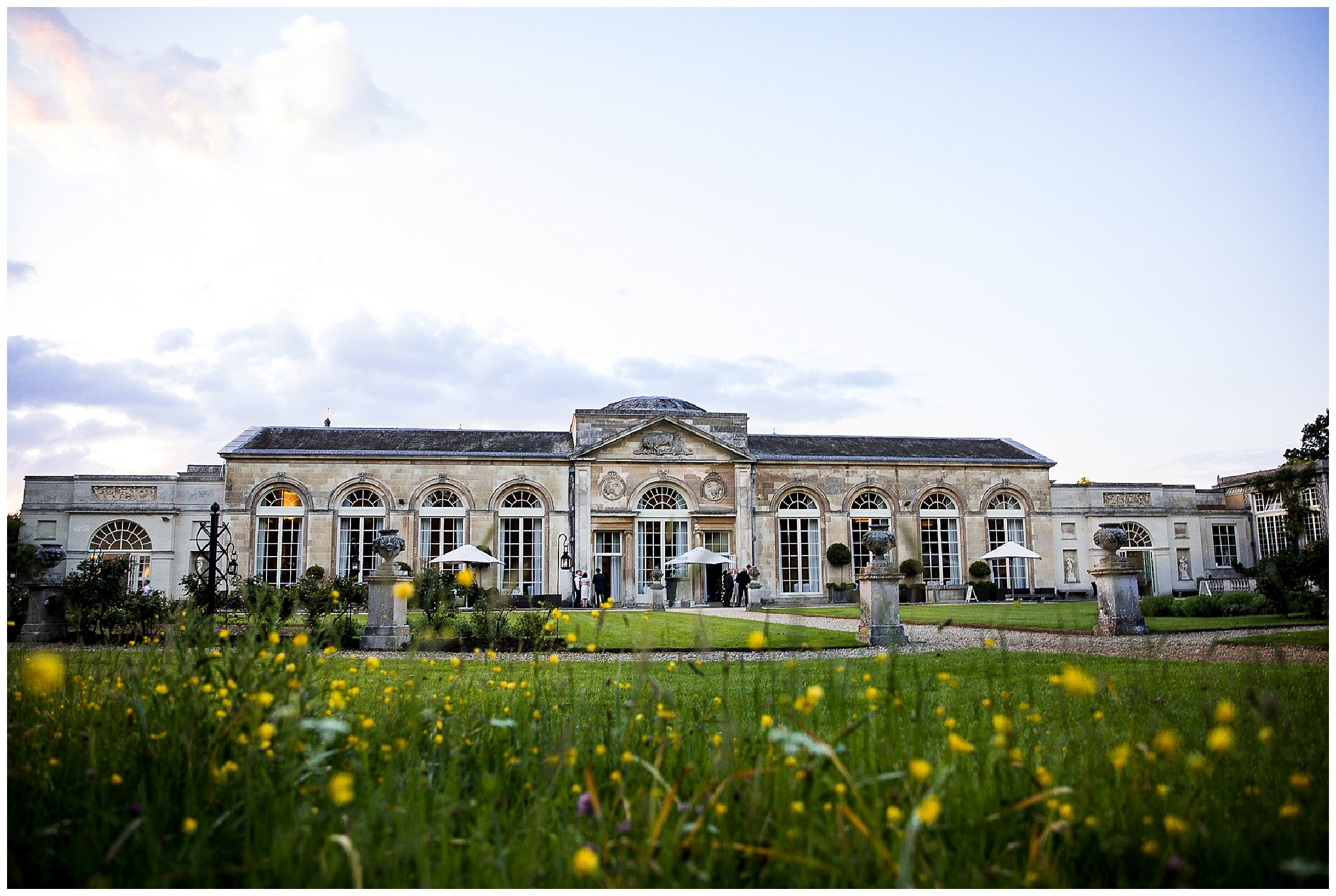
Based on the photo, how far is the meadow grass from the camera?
2148mm

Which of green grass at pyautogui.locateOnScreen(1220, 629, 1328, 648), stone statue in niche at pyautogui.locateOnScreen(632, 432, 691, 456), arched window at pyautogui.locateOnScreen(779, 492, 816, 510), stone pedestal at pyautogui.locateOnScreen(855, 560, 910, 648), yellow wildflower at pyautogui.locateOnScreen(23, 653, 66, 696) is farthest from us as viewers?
arched window at pyautogui.locateOnScreen(779, 492, 816, 510)

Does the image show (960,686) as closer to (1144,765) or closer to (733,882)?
(1144,765)

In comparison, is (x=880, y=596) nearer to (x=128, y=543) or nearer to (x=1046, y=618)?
(x=1046, y=618)

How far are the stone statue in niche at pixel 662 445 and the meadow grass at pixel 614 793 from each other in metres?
25.8

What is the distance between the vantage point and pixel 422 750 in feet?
10.9

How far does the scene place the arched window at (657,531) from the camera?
95.6 ft

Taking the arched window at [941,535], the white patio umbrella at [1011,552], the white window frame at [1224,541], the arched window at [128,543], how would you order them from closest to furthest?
the arched window at [128,543]
the white patio umbrella at [1011,552]
the arched window at [941,535]
the white window frame at [1224,541]

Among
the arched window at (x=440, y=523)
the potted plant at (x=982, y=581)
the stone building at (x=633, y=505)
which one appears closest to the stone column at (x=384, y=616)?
the stone building at (x=633, y=505)

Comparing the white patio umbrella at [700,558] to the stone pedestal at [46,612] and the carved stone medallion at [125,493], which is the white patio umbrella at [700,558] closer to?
the stone pedestal at [46,612]

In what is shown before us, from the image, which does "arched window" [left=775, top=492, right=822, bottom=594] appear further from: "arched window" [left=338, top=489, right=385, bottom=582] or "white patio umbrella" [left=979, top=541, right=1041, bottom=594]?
"arched window" [left=338, top=489, right=385, bottom=582]

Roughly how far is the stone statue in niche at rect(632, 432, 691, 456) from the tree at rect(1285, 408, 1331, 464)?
83.0 ft

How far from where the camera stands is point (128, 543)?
2750 centimetres

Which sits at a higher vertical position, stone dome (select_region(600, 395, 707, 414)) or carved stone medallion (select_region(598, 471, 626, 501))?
stone dome (select_region(600, 395, 707, 414))

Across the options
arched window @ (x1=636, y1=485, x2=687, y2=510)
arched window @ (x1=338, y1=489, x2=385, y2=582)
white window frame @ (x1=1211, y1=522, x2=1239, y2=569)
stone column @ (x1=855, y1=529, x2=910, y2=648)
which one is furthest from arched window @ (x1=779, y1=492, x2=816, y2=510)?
stone column @ (x1=855, y1=529, x2=910, y2=648)
